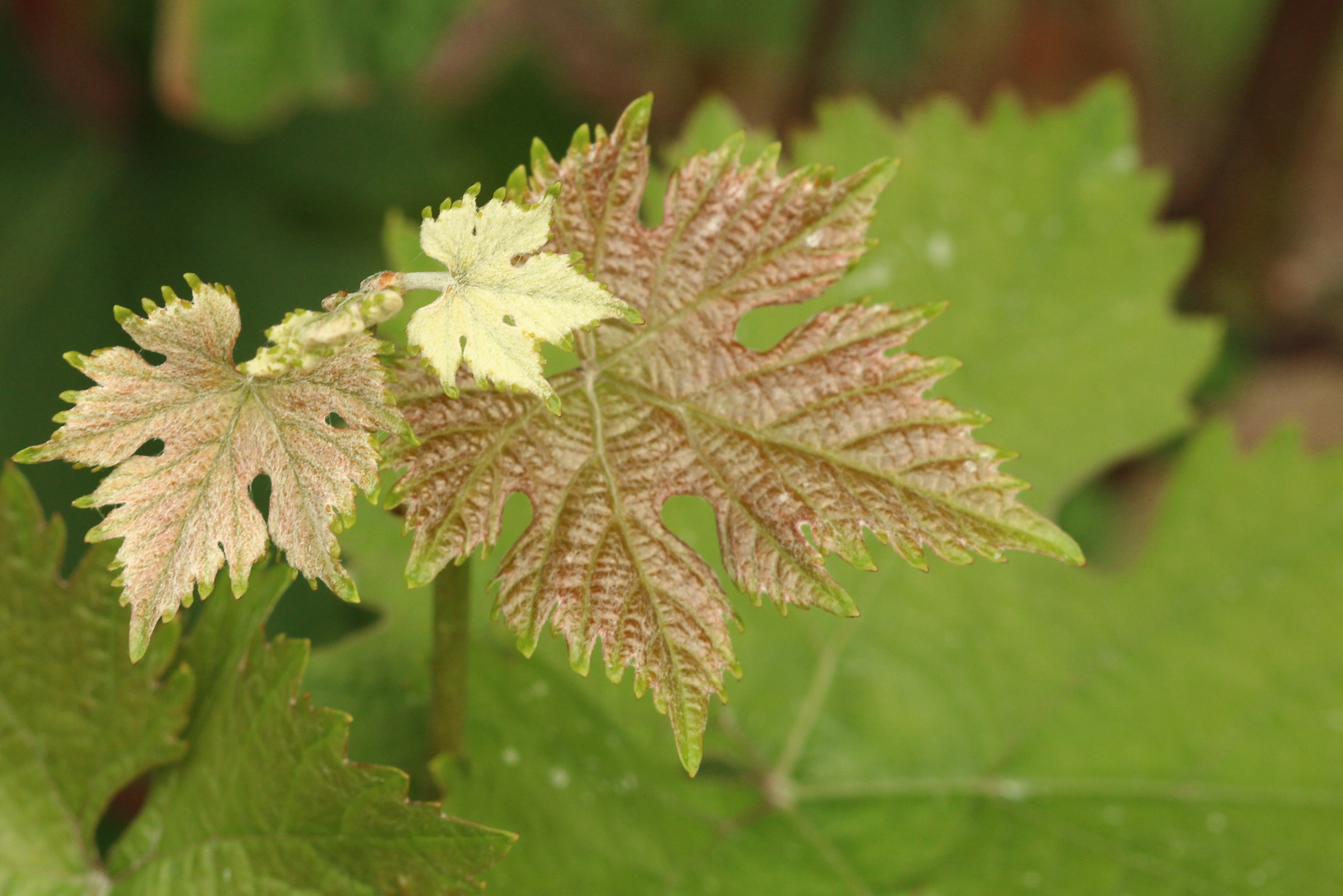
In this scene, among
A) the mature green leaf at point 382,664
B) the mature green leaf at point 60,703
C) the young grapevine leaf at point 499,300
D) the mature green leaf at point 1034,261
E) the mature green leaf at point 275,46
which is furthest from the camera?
the mature green leaf at point 275,46

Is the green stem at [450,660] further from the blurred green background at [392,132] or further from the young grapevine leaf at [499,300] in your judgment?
the blurred green background at [392,132]

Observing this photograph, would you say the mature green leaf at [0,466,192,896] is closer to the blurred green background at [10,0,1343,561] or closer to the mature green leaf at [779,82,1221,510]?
the mature green leaf at [779,82,1221,510]

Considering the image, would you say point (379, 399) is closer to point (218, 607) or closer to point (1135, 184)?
point (218, 607)

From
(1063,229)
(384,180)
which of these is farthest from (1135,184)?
(384,180)

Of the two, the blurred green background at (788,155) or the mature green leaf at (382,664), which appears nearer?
the mature green leaf at (382,664)

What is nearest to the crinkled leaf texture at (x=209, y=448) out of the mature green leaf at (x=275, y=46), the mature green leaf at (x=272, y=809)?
the mature green leaf at (x=272, y=809)

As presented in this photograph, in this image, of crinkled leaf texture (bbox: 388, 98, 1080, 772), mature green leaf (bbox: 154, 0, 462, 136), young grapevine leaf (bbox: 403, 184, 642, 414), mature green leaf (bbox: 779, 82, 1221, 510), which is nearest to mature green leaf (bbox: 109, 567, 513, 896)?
crinkled leaf texture (bbox: 388, 98, 1080, 772)
